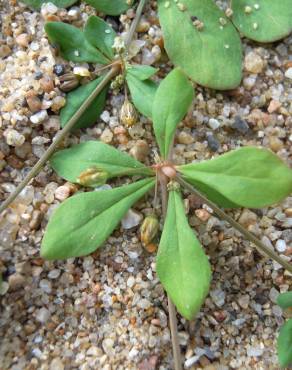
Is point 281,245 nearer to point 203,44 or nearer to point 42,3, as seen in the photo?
point 203,44

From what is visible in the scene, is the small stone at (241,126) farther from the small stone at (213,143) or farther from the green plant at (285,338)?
the green plant at (285,338)

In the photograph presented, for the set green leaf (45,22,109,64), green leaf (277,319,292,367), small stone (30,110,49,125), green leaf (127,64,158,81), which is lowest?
green leaf (277,319,292,367)

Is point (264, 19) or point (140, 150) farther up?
point (264, 19)

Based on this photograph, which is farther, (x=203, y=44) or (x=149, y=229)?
(x=203, y=44)

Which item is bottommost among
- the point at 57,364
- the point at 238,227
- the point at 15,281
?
the point at 57,364

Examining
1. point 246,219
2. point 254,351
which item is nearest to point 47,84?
point 246,219

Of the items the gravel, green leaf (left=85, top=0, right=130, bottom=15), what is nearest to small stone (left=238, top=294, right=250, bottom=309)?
the gravel

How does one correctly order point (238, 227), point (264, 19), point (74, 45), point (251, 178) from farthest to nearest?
point (264, 19), point (74, 45), point (238, 227), point (251, 178)

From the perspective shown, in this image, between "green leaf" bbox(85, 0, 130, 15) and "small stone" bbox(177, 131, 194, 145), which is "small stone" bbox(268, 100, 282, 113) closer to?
"small stone" bbox(177, 131, 194, 145)
